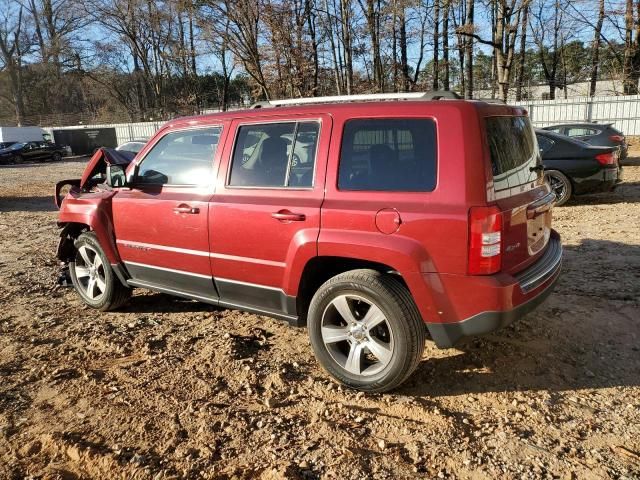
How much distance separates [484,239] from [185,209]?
7.42 ft

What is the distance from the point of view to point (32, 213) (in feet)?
37.8

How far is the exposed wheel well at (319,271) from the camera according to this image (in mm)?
3232

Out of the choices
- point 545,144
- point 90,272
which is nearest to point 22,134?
point 90,272

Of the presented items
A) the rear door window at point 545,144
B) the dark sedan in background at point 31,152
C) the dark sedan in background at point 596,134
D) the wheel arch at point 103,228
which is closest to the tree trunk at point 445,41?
the dark sedan in background at point 596,134

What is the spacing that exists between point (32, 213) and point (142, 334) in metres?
8.90

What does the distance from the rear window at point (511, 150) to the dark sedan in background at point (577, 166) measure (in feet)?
20.0

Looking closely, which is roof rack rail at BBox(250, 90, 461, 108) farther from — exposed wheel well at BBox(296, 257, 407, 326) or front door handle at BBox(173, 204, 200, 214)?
exposed wheel well at BBox(296, 257, 407, 326)

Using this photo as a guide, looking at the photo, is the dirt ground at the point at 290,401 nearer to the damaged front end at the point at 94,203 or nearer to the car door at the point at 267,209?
the car door at the point at 267,209

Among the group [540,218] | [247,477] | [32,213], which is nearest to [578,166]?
[540,218]

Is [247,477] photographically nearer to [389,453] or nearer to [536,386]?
[389,453]

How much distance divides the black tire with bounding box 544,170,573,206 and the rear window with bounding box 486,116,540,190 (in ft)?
20.5

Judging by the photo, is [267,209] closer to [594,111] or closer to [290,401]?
[290,401]

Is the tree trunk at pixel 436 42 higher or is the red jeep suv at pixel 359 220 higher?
the tree trunk at pixel 436 42

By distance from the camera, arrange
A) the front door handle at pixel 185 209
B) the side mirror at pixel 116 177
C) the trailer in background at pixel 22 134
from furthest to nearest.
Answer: the trailer in background at pixel 22 134, the side mirror at pixel 116 177, the front door handle at pixel 185 209
